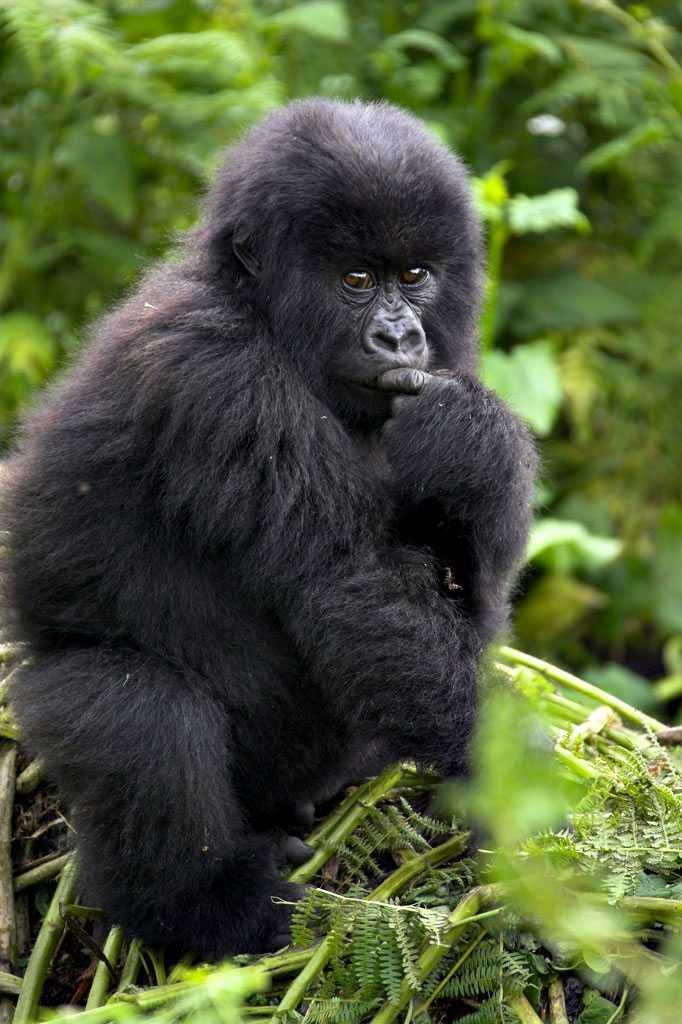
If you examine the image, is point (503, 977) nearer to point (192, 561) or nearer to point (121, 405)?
point (192, 561)

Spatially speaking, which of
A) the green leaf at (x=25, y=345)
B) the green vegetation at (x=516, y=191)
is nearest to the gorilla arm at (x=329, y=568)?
the green vegetation at (x=516, y=191)

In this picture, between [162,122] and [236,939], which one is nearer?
[236,939]

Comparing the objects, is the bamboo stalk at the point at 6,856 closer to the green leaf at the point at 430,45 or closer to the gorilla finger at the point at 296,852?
the gorilla finger at the point at 296,852

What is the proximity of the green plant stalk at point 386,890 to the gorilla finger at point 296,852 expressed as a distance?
0.78 ft

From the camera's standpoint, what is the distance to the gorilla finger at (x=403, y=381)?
2.99m

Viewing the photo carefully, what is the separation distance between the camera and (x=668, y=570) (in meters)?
6.02

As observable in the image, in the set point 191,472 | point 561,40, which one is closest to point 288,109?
point 191,472

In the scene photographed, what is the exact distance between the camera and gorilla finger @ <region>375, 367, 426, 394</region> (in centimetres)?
299

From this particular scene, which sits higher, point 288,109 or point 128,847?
point 288,109

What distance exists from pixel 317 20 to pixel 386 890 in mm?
3999

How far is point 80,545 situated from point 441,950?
1.19 metres

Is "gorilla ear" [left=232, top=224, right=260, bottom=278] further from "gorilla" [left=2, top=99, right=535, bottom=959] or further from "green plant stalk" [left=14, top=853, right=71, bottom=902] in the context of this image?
"green plant stalk" [left=14, top=853, right=71, bottom=902]

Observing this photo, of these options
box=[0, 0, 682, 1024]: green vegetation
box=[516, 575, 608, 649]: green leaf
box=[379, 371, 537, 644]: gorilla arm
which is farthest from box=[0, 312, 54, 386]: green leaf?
box=[379, 371, 537, 644]: gorilla arm

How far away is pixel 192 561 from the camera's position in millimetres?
2967
